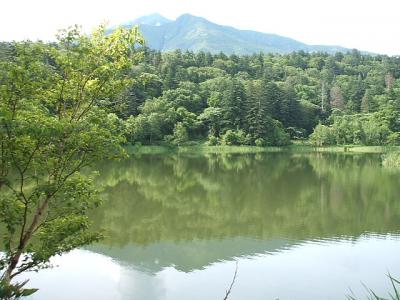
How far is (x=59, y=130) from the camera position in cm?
648

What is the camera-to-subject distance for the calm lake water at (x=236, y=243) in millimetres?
11930

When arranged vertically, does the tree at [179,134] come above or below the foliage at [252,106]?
below

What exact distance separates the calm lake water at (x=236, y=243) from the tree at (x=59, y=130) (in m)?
3.09

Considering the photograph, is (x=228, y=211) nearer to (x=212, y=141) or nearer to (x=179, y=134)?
(x=179, y=134)

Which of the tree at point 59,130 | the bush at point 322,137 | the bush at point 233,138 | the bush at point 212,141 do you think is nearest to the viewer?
the tree at point 59,130

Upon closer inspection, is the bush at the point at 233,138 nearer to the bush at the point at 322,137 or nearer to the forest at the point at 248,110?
the forest at the point at 248,110

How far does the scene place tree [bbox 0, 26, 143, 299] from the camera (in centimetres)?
681

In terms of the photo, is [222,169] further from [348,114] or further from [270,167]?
[348,114]

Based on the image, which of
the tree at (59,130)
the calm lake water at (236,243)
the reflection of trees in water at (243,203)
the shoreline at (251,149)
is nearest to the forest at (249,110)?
the shoreline at (251,149)

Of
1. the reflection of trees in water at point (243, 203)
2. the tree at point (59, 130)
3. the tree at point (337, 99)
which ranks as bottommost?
the reflection of trees in water at point (243, 203)

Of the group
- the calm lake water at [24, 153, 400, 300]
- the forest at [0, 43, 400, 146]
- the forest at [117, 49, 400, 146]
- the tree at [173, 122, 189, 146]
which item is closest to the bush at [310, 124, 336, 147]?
the forest at [0, 43, 400, 146]

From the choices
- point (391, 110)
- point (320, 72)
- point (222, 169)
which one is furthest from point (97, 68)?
point (320, 72)

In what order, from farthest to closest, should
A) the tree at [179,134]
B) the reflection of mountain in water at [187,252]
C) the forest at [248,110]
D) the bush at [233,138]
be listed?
the bush at [233,138] → the forest at [248,110] → the tree at [179,134] → the reflection of mountain in water at [187,252]

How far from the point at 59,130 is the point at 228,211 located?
16333mm
